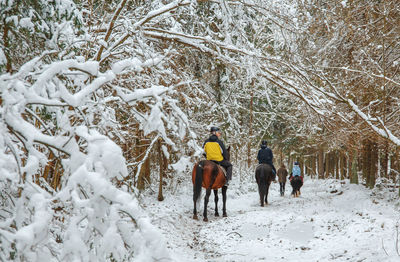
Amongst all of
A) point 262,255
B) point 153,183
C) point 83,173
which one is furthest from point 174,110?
point 153,183

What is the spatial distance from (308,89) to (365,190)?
8.14 metres

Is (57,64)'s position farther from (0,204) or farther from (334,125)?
(334,125)

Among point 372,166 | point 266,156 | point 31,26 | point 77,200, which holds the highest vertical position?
point 31,26

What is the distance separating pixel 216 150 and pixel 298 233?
3362 millimetres

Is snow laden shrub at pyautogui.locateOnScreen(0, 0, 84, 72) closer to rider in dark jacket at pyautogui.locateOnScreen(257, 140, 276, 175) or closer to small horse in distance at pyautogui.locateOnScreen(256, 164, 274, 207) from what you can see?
small horse in distance at pyautogui.locateOnScreen(256, 164, 274, 207)

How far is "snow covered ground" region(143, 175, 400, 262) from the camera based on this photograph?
6203 mm

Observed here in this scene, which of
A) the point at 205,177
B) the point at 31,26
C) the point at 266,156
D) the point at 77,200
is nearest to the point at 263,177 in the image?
the point at 266,156

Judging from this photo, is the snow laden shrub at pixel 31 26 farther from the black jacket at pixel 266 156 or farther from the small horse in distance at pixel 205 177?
the black jacket at pixel 266 156

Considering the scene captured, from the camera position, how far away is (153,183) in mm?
13602

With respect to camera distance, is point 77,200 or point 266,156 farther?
point 266,156

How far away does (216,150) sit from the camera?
10.3m

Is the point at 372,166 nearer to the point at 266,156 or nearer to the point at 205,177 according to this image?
the point at 266,156

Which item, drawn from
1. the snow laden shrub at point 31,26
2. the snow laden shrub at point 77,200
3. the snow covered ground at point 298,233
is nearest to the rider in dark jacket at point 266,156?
the snow covered ground at point 298,233

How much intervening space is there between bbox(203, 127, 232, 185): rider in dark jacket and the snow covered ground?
1.61 metres
